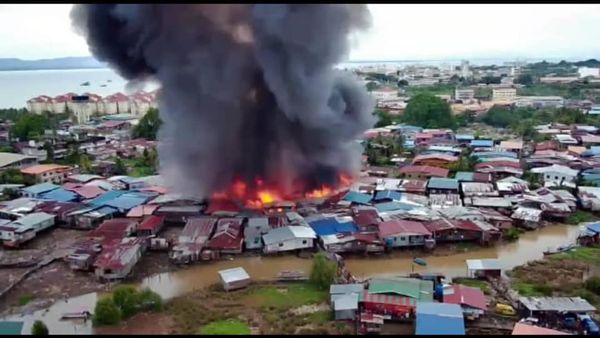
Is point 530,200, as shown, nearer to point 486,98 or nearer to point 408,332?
point 408,332

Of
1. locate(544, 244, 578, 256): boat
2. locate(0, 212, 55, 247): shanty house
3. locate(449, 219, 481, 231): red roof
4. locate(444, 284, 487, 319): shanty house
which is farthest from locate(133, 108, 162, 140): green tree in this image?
locate(444, 284, 487, 319): shanty house

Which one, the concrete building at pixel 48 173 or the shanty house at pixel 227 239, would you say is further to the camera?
the concrete building at pixel 48 173

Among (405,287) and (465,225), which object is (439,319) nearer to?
(405,287)

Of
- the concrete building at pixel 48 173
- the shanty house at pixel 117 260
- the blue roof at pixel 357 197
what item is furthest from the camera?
the concrete building at pixel 48 173

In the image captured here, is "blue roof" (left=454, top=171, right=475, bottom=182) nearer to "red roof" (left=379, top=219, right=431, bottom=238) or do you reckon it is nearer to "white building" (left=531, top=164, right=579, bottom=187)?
"white building" (left=531, top=164, right=579, bottom=187)

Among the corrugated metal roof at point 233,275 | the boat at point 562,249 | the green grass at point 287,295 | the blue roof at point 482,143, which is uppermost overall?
the blue roof at point 482,143

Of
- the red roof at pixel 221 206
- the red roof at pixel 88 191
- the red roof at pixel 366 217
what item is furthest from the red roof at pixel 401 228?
the red roof at pixel 88 191

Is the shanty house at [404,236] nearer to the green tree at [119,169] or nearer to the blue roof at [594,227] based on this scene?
the blue roof at [594,227]
